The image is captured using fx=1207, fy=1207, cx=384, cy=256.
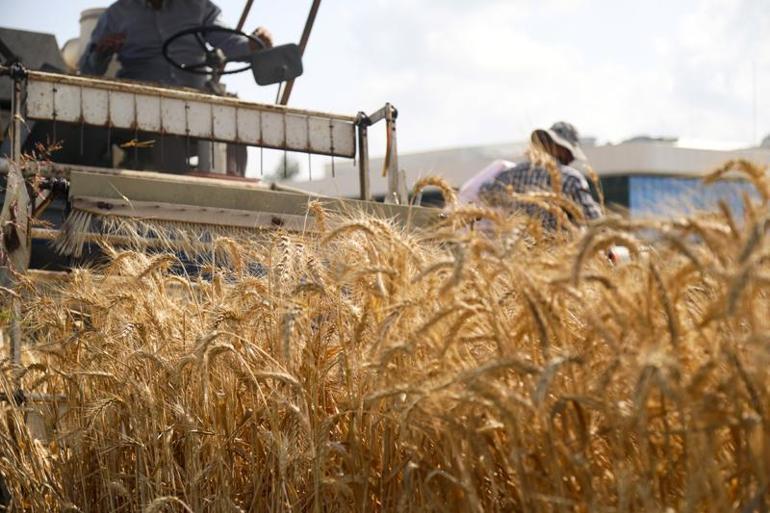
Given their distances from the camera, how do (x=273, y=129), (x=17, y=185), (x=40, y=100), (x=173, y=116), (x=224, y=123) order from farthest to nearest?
(x=273, y=129), (x=224, y=123), (x=173, y=116), (x=40, y=100), (x=17, y=185)

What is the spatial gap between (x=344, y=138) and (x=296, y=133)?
31 centimetres

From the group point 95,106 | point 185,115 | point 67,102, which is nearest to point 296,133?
point 185,115

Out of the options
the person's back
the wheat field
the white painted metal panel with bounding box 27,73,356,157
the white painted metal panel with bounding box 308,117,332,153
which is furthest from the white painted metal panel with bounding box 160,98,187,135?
the wheat field

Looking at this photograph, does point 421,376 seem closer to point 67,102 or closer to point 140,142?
point 67,102

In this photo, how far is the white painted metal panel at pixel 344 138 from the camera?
7.06 meters

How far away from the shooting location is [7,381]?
4.78m

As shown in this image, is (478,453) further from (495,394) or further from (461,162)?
(461,162)

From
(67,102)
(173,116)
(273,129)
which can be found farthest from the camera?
(273,129)

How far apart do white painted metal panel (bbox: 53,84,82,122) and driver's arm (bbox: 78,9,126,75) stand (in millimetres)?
1815

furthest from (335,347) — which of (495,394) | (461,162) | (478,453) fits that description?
(461,162)

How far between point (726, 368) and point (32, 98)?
470cm

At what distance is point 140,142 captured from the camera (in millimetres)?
6773

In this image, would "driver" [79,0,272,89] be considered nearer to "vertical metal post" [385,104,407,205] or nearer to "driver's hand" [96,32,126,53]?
"driver's hand" [96,32,126,53]

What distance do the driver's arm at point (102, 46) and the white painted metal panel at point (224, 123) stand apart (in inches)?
65.4
